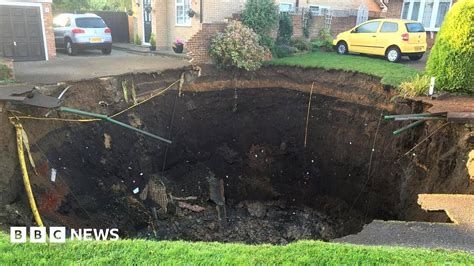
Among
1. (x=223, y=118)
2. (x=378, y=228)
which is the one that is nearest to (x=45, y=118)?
(x=223, y=118)

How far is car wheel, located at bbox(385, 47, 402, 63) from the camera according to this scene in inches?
550

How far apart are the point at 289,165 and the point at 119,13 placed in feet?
50.7

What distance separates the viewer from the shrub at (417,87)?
9398 mm

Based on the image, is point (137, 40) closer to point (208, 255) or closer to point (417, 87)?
point (417, 87)

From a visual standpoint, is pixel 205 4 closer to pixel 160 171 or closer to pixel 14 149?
pixel 160 171

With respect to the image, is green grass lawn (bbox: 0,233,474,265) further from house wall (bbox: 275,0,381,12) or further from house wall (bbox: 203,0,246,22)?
house wall (bbox: 275,0,381,12)

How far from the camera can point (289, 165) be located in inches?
469

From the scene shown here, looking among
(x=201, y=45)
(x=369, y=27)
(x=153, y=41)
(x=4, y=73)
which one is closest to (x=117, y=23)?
(x=153, y=41)

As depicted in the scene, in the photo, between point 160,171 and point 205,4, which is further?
point 205,4

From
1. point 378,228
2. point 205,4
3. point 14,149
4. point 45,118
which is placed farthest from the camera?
point 205,4

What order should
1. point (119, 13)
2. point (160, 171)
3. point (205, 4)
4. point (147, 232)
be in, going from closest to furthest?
point (147, 232) < point (160, 171) < point (205, 4) < point (119, 13)

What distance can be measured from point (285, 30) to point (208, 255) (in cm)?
1317

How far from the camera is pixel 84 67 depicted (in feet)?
41.4

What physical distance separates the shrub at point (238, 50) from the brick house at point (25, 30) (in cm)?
665
